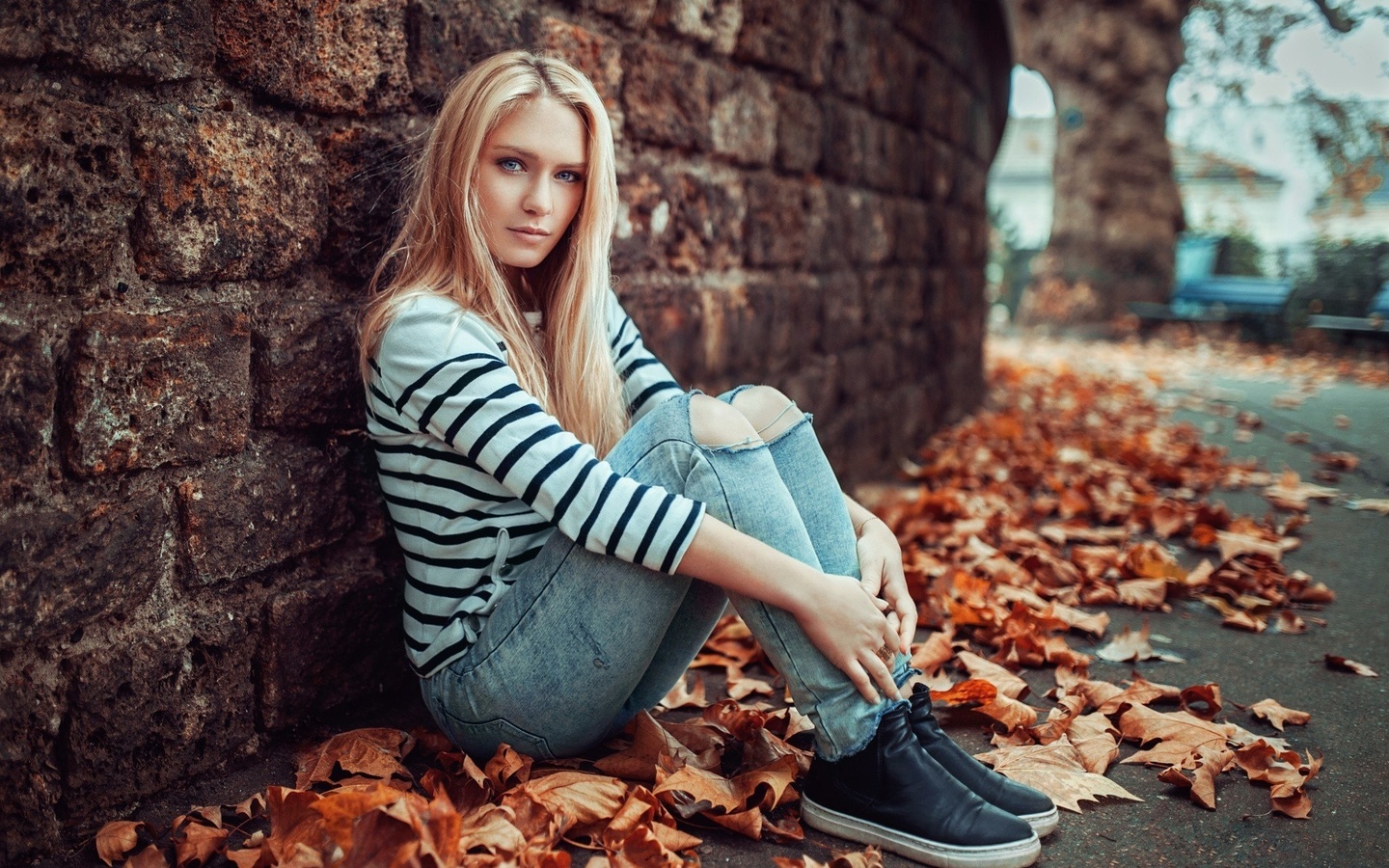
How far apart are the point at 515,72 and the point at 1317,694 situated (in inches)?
78.4

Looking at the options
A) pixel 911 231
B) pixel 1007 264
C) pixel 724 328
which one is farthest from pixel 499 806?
pixel 1007 264

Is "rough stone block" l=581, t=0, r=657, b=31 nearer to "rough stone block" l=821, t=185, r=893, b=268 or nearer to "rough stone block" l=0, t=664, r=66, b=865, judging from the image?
"rough stone block" l=821, t=185, r=893, b=268

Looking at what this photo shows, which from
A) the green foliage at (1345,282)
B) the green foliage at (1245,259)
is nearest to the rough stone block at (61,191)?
the green foliage at (1345,282)

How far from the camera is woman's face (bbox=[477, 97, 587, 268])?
71.0 inches

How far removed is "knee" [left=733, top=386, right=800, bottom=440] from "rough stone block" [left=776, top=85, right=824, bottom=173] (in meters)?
1.70

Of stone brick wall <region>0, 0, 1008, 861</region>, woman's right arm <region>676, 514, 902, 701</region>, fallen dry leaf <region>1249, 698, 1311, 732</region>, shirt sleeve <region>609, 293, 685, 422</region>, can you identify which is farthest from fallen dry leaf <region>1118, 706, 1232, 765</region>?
stone brick wall <region>0, 0, 1008, 861</region>

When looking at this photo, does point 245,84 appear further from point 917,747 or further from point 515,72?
point 917,747

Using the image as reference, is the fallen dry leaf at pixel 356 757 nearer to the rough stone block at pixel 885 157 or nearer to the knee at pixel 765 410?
the knee at pixel 765 410

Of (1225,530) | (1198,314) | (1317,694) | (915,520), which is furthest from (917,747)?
(1198,314)

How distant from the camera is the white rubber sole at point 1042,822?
1.60 m

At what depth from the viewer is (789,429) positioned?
175 centimetres

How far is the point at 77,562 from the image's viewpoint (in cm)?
144

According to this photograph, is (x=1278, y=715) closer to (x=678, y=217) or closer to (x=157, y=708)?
(x=678, y=217)

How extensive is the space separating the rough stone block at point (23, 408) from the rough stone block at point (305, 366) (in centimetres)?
34
